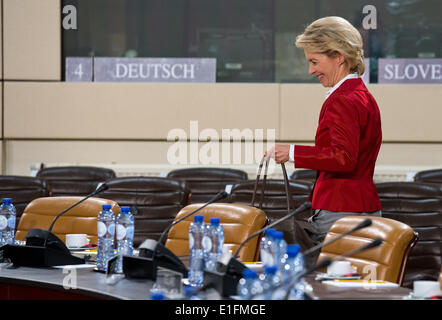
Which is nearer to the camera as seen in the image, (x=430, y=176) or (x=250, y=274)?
(x=250, y=274)

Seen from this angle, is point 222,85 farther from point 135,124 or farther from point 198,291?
point 198,291

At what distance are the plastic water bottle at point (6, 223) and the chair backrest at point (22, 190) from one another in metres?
1.49

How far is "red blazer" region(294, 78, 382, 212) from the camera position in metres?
3.13

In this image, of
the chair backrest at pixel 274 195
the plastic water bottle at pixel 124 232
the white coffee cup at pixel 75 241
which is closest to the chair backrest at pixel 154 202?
the chair backrest at pixel 274 195

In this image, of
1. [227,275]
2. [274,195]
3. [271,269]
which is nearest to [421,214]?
[274,195]

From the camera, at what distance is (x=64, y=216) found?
3.97 metres

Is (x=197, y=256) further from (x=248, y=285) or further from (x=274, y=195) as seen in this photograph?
(x=274, y=195)

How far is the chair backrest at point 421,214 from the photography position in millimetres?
4254

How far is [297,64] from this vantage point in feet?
23.0

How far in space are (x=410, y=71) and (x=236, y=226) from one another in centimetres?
405

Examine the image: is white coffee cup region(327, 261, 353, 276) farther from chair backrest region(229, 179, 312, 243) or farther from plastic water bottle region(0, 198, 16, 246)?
chair backrest region(229, 179, 312, 243)

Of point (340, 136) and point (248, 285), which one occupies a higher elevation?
point (340, 136)

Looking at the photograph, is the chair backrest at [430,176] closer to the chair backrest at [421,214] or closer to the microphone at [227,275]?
the chair backrest at [421,214]
